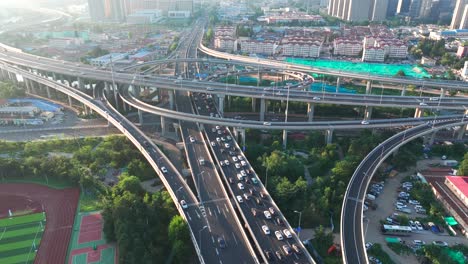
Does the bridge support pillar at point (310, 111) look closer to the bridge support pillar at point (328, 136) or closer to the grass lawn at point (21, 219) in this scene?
the bridge support pillar at point (328, 136)

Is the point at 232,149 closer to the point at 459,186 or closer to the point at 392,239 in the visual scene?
the point at 392,239

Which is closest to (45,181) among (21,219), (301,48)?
(21,219)

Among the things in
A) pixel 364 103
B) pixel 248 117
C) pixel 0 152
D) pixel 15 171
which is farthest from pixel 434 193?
pixel 0 152

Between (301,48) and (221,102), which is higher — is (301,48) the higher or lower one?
the higher one

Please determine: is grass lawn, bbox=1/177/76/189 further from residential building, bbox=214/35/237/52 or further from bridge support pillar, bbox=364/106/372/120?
residential building, bbox=214/35/237/52

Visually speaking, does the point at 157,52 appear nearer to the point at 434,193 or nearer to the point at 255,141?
the point at 255,141

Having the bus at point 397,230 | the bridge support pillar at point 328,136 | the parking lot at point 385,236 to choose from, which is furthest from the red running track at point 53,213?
the bridge support pillar at point 328,136

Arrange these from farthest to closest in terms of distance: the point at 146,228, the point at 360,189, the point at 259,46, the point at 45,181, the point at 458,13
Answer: the point at 458,13 < the point at 259,46 < the point at 45,181 < the point at 360,189 < the point at 146,228
